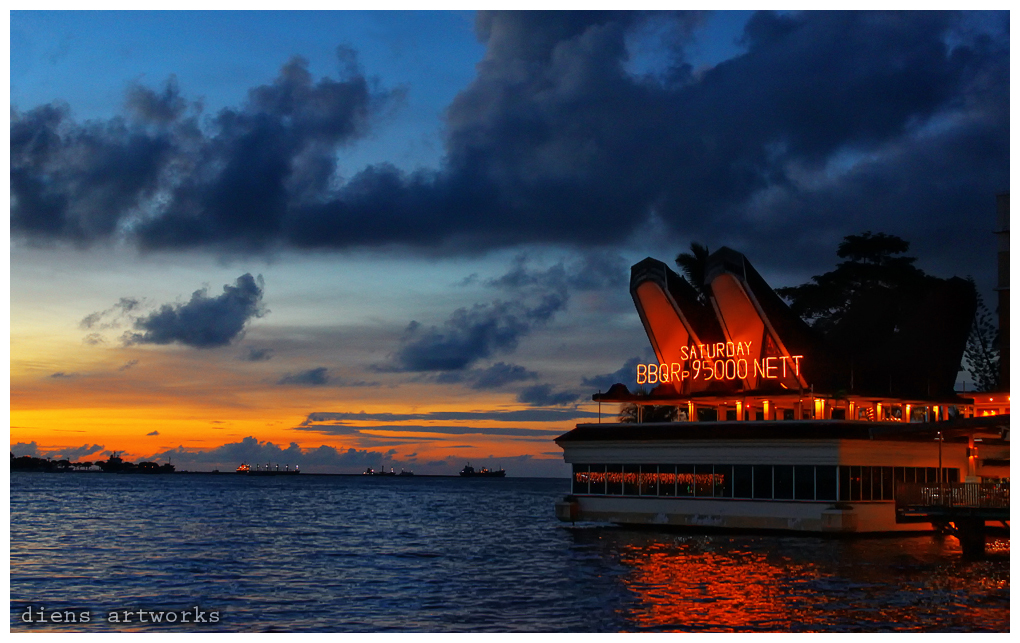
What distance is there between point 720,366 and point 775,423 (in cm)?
778

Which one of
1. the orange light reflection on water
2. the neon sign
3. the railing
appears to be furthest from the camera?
the neon sign

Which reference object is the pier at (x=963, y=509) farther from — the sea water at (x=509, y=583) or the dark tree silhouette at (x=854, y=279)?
the dark tree silhouette at (x=854, y=279)

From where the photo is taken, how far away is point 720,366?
256ft

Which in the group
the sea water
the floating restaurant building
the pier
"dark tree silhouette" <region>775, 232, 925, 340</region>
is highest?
"dark tree silhouette" <region>775, 232, 925, 340</region>

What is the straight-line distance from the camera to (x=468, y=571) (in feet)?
194

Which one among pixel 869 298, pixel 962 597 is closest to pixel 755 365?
pixel 869 298

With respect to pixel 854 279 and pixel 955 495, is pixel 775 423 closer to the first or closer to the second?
pixel 955 495

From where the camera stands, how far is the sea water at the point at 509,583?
40.6m

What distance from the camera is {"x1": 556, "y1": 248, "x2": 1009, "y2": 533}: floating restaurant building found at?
226 feet

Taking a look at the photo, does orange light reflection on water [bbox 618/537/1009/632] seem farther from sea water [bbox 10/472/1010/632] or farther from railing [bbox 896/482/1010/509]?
railing [bbox 896/482/1010/509]

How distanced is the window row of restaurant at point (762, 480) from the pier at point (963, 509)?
25.2 feet

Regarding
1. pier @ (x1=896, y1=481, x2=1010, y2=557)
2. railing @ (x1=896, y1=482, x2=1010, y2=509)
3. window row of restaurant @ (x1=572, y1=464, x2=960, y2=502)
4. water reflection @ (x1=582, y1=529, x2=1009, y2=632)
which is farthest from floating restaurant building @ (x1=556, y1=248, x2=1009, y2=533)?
pier @ (x1=896, y1=481, x2=1010, y2=557)

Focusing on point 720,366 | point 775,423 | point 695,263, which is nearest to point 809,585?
point 775,423

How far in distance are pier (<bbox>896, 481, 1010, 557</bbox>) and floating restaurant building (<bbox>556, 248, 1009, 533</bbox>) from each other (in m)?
5.24
